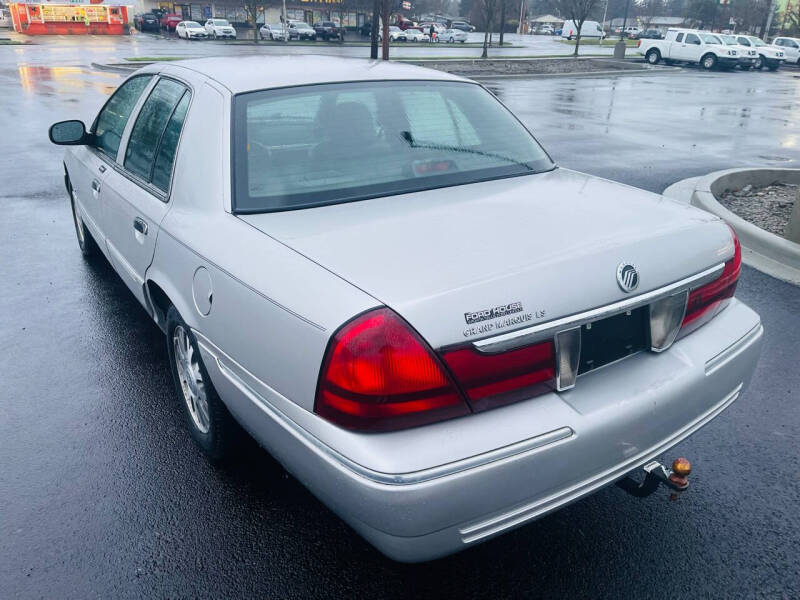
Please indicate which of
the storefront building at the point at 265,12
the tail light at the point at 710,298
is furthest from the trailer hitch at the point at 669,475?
the storefront building at the point at 265,12

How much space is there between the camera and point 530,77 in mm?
25156

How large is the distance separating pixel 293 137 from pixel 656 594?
231cm

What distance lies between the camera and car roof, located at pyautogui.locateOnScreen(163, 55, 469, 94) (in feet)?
10.3

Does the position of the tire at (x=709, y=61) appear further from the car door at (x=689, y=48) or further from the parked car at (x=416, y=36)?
the parked car at (x=416, y=36)

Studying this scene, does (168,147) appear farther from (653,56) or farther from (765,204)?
(653,56)

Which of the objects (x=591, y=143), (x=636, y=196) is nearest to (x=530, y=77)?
(x=591, y=143)

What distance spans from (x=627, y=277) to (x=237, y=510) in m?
1.83

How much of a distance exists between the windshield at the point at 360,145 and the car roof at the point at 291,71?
6 cm

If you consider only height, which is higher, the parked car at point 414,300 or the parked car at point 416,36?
the parked car at point 414,300

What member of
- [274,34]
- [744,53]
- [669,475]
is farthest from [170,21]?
[669,475]

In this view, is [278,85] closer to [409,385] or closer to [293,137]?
[293,137]

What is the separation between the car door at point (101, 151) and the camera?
411 centimetres

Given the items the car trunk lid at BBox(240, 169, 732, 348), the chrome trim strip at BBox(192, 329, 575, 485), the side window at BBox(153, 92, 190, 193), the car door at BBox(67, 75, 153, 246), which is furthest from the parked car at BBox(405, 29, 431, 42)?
the chrome trim strip at BBox(192, 329, 575, 485)

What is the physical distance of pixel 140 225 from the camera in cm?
335
